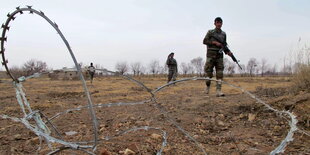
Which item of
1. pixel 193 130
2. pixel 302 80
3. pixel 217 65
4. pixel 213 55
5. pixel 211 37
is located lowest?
pixel 193 130

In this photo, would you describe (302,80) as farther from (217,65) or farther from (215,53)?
(215,53)

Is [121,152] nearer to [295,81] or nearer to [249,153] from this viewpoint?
[249,153]

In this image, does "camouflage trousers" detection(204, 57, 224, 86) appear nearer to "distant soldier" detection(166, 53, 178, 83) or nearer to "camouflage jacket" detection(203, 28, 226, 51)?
"camouflage jacket" detection(203, 28, 226, 51)

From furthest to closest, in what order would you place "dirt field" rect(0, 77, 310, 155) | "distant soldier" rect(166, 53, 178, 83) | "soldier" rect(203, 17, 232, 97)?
"distant soldier" rect(166, 53, 178, 83)
"soldier" rect(203, 17, 232, 97)
"dirt field" rect(0, 77, 310, 155)

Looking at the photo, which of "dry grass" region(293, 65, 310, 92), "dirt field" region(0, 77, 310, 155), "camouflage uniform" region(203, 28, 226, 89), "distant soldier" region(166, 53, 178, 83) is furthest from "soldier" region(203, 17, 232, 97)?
"distant soldier" region(166, 53, 178, 83)

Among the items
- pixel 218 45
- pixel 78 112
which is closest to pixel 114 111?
pixel 78 112

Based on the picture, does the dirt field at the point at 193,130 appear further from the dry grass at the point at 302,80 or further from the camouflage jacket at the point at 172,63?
the camouflage jacket at the point at 172,63

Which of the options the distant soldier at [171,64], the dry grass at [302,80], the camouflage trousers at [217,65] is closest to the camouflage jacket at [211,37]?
the camouflage trousers at [217,65]

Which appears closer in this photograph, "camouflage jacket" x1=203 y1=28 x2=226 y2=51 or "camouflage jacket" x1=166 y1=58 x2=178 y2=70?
"camouflage jacket" x1=203 y1=28 x2=226 y2=51

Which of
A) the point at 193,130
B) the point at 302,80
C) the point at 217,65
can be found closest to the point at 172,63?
the point at 217,65

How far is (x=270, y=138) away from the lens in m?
2.36

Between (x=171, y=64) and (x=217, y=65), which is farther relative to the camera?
(x=171, y=64)

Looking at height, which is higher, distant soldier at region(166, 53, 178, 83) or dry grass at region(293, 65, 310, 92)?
distant soldier at region(166, 53, 178, 83)

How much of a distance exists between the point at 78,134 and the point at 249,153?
190 cm
